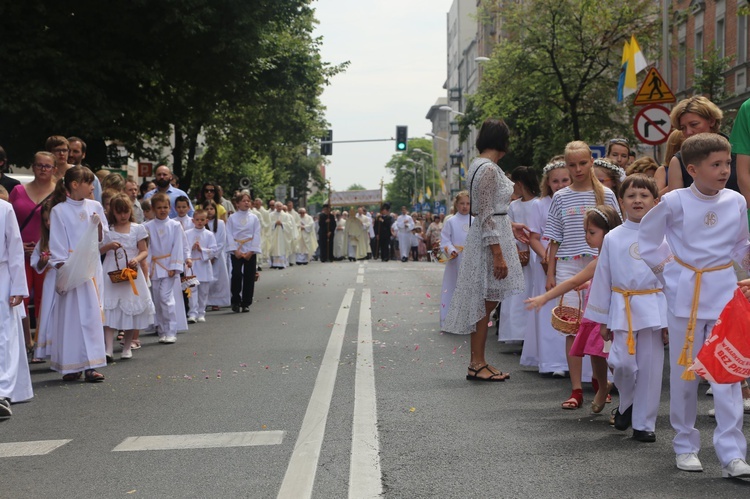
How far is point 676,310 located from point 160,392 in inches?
180

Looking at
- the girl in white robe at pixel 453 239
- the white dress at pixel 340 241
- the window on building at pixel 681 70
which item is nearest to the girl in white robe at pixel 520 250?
the girl in white robe at pixel 453 239

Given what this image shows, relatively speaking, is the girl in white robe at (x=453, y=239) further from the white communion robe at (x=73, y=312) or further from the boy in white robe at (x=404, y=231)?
the boy in white robe at (x=404, y=231)

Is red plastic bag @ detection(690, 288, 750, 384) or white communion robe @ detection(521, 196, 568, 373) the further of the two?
white communion robe @ detection(521, 196, 568, 373)

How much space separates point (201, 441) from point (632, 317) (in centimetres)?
264

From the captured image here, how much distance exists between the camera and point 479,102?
1497 inches

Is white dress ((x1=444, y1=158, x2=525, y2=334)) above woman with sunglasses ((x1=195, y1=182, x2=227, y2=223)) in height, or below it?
below

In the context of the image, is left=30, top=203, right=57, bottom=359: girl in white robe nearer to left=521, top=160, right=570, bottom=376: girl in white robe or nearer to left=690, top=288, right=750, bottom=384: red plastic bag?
left=521, top=160, right=570, bottom=376: girl in white robe

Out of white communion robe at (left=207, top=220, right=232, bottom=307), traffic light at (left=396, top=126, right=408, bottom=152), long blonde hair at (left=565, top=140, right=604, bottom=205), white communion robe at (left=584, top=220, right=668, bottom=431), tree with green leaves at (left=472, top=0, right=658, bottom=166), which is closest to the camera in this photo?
white communion robe at (left=584, top=220, right=668, bottom=431)

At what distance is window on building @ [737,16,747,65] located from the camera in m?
34.7

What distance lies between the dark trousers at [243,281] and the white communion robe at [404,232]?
3029 cm

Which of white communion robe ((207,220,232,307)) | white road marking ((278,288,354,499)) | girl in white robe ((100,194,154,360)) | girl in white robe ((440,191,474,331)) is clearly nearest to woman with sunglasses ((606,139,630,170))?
white road marking ((278,288,354,499))

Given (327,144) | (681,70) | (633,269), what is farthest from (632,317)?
(327,144)

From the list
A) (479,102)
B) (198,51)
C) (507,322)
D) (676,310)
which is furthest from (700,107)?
(479,102)

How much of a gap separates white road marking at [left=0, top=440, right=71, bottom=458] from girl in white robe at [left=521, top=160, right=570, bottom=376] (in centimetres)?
426
